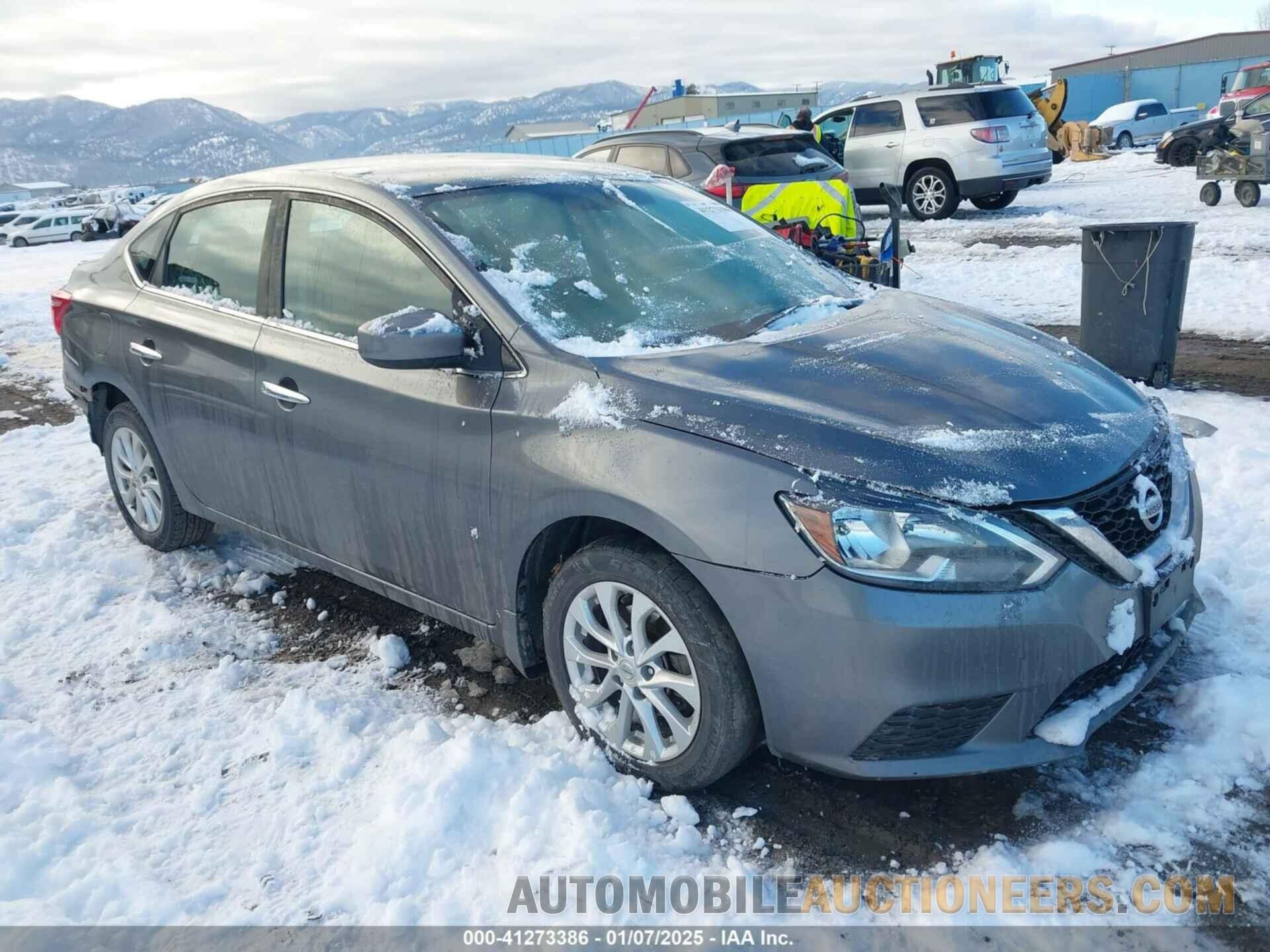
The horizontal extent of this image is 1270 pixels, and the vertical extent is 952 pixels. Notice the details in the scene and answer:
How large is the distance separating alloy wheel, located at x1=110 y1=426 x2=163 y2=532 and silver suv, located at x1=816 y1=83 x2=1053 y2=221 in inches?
513

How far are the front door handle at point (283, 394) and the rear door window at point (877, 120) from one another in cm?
1369

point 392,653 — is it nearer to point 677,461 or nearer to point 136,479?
point 677,461

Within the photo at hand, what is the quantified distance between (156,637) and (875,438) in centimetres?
289

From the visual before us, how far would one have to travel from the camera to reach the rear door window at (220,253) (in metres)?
3.80

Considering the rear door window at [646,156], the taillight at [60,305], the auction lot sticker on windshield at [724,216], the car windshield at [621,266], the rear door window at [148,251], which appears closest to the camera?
the car windshield at [621,266]

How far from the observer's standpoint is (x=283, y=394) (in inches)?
139

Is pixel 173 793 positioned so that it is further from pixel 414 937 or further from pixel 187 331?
pixel 187 331

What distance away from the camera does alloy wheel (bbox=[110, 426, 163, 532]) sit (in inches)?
180

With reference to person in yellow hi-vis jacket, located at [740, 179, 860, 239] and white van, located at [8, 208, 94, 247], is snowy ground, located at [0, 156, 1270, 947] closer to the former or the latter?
person in yellow hi-vis jacket, located at [740, 179, 860, 239]

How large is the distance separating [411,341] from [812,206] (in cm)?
700

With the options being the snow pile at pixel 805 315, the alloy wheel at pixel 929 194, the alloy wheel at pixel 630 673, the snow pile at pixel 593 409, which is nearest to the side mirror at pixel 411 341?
the snow pile at pixel 593 409

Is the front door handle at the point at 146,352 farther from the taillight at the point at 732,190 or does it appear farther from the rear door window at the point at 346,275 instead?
the taillight at the point at 732,190

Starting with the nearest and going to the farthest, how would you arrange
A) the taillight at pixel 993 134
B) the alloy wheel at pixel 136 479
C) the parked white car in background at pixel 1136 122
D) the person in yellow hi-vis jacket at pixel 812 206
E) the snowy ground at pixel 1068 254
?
the alloy wheel at pixel 136 479 → the snowy ground at pixel 1068 254 → the person in yellow hi-vis jacket at pixel 812 206 → the taillight at pixel 993 134 → the parked white car in background at pixel 1136 122

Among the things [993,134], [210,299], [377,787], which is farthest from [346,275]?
[993,134]
